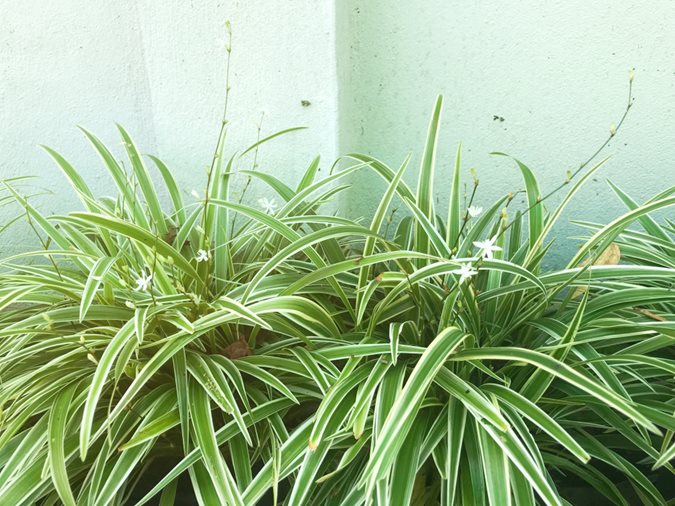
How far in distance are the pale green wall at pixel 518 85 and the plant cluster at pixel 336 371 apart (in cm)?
31

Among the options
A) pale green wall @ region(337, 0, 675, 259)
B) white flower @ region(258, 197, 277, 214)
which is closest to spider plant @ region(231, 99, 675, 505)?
white flower @ region(258, 197, 277, 214)

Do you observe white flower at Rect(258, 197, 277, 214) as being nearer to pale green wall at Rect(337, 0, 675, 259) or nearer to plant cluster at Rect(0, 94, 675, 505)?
plant cluster at Rect(0, 94, 675, 505)

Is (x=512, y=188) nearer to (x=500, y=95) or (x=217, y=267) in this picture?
(x=500, y=95)

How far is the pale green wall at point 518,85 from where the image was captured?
4.30 feet

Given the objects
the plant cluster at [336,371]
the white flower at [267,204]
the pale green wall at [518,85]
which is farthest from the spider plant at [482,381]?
the pale green wall at [518,85]

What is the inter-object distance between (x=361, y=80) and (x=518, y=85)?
0.39 metres

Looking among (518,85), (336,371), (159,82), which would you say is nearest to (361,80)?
(518,85)

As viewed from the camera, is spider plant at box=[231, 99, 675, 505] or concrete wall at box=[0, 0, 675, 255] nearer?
spider plant at box=[231, 99, 675, 505]

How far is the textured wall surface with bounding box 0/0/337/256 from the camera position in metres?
1.34

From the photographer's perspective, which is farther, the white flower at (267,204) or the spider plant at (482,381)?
the white flower at (267,204)

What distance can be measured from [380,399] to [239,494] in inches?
9.5

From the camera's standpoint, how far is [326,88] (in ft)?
4.45

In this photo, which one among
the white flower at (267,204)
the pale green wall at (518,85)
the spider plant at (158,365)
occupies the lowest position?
the spider plant at (158,365)

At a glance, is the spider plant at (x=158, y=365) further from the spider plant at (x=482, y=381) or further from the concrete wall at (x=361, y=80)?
the concrete wall at (x=361, y=80)
